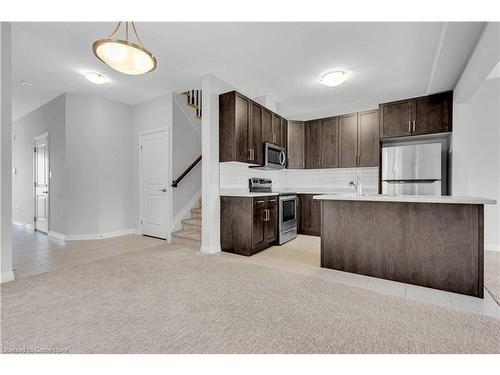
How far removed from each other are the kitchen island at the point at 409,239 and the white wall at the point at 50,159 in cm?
499

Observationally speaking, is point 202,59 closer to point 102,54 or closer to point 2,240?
point 102,54

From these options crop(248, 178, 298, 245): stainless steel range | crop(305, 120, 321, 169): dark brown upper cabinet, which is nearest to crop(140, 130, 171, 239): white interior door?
crop(248, 178, 298, 245): stainless steel range

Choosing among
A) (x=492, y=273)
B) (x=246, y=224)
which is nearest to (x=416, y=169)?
(x=492, y=273)

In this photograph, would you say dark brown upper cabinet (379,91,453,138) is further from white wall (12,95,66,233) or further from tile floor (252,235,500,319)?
white wall (12,95,66,233)

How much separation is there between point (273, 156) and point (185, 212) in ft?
6.83

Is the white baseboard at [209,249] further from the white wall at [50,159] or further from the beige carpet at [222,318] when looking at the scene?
the white wall at [50,159]

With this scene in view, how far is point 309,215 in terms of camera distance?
5.11 metres

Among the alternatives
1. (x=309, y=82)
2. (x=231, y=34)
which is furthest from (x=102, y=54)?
(x=309, y=82)

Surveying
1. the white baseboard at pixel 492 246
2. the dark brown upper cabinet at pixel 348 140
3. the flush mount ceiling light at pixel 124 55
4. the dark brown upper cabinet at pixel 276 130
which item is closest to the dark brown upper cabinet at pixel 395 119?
the dark brown upper cabinet at pixel 348 140

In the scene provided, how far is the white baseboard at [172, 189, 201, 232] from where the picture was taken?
4.66 metres

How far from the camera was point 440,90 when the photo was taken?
4.03 meters

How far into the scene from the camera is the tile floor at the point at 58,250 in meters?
3.18

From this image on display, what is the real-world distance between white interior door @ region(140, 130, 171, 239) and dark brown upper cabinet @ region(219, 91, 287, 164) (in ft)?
4.83
